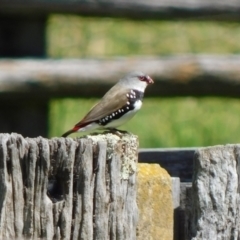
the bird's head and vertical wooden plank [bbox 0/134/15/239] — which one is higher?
the bird's head

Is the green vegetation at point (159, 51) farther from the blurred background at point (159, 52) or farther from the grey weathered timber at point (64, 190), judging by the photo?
the grey weathered timber at point (64, 190)

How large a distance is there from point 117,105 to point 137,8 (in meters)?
1.25

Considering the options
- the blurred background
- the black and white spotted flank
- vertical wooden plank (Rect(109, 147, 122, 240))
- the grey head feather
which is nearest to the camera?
vertical wooden plank (Rect(109, 147, 122, 240))

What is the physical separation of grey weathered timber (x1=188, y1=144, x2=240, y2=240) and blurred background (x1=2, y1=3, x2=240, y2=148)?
5.29m

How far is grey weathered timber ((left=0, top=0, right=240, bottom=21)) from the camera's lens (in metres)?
5.90

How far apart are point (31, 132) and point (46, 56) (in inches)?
22.0

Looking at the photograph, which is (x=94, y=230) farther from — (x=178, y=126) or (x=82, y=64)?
(x=178, y=126)

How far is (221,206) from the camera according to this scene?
104 inches

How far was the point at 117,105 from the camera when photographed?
5.12 m

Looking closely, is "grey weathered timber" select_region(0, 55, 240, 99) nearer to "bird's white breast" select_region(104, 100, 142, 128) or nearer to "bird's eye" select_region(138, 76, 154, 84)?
"bird's eye" select_region(138, 76, 154, 84)

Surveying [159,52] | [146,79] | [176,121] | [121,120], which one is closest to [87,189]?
[121,120]

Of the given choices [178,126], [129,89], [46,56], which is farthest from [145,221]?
[178,126]

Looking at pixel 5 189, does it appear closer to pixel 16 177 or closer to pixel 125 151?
pixel 16 177

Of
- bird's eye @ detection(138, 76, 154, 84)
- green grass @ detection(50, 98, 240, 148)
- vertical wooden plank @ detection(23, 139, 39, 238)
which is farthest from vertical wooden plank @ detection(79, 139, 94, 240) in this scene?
green grass @ detection(50, 98, 240, 148)
